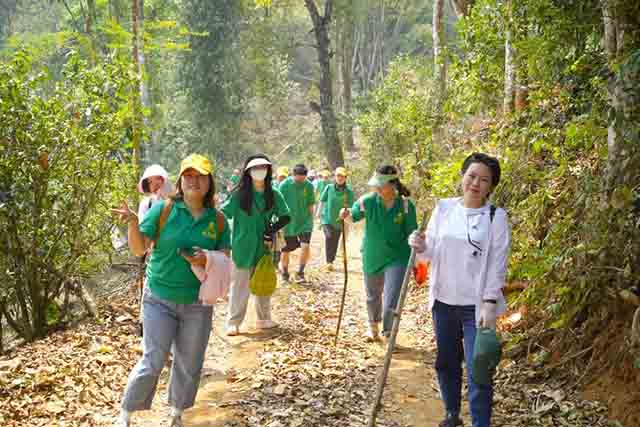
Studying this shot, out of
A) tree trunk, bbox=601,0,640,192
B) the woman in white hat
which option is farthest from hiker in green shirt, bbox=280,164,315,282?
tree trunk, bbox=601,0,640,192

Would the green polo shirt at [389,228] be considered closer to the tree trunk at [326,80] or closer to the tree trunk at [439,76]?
the tree trunk at [439,76]

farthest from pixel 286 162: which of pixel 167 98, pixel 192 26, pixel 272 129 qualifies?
pixel 192 26

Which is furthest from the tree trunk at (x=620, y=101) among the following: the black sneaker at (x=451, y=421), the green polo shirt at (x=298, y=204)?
the green polo shirt at (x=298, y=204)

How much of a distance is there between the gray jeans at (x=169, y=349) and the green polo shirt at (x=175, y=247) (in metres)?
0.10

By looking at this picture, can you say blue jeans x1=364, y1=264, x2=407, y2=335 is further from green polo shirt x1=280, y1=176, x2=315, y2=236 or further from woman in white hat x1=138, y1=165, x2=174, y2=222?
green polo shirt x1=280, y1=176, x2=315, y2=236

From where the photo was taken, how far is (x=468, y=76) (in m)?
9.05

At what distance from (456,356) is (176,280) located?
6.87ft

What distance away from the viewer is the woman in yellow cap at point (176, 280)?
175 inches

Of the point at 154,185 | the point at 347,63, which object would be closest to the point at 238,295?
the point at 154,185

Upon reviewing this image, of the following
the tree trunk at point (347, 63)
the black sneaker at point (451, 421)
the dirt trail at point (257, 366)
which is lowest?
the dirt trail at point (257, 366)

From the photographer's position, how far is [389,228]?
23.0 ft

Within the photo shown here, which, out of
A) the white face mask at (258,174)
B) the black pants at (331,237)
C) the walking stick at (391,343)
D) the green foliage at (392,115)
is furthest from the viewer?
the green foliage at (392,115)

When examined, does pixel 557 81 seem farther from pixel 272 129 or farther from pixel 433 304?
pixel 272 129

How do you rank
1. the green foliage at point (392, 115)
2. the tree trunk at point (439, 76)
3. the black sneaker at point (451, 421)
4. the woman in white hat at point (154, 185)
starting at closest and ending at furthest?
the black sneaker at point (451, 421) → the woman in white hat at point (154, 185) → the tree trunk at point (439, 76) → the green foliage at point (392, 115)
